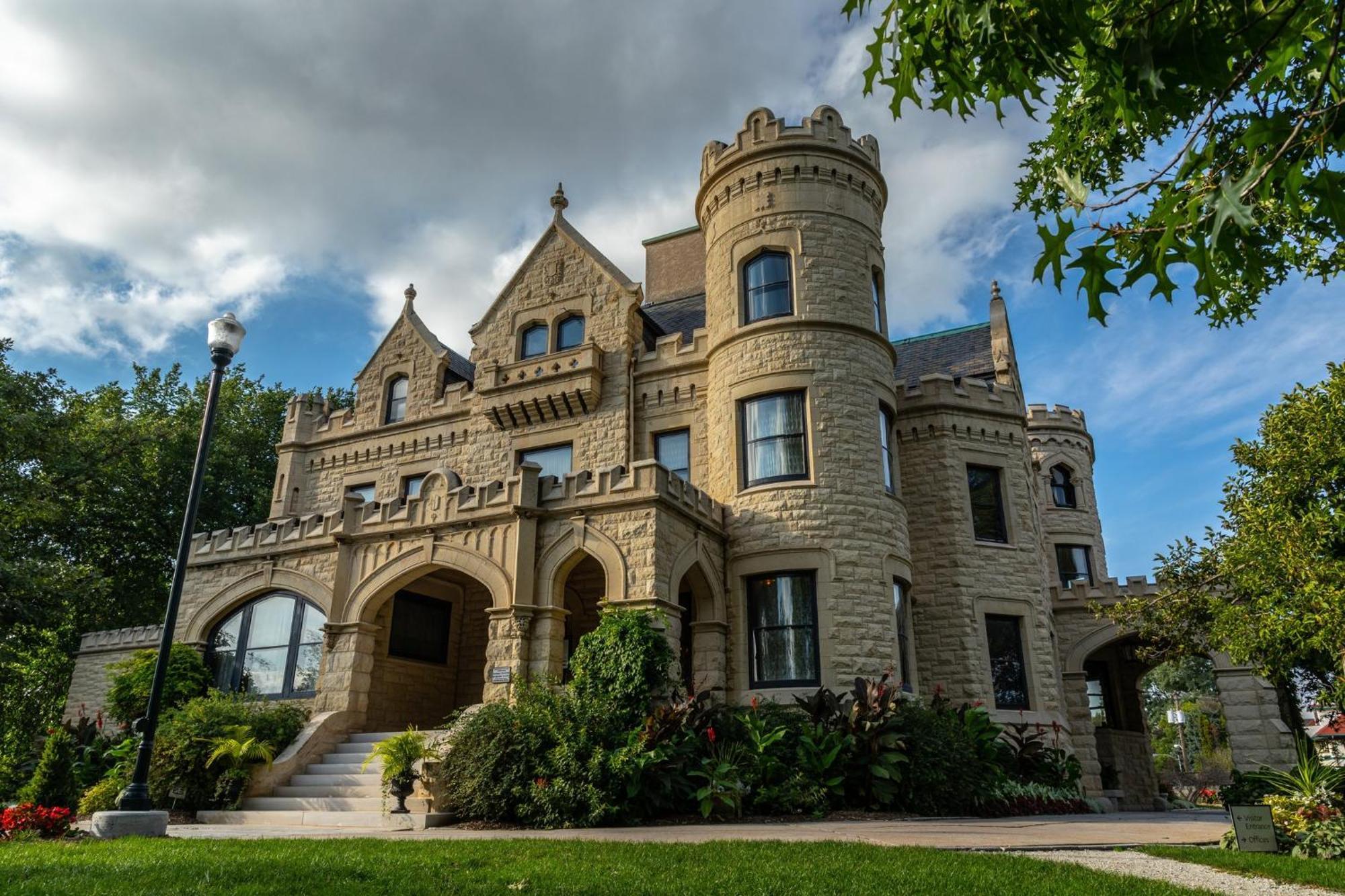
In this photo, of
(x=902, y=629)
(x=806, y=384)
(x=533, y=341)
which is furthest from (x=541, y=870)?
(x=533, y=341)

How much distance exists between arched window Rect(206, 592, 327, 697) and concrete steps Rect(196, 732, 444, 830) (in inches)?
101

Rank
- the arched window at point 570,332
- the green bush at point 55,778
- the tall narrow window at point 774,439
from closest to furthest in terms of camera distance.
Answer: the green bush at point 55,778 < the tall narrow window at point 774,439 < the arched window at point 570,332

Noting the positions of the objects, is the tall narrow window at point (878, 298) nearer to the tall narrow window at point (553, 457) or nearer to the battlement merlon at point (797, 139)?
the battlement merlon at point (797, 139)

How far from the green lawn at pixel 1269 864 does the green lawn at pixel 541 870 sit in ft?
5.33

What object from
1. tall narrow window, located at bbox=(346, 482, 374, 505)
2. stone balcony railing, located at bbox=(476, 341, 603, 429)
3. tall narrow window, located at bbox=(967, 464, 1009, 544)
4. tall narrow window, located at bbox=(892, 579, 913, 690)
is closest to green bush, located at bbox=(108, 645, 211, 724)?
tall narrow window, located at bbox=(346, 482, 374, 505)

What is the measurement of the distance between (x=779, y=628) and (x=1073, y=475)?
54.0 feet

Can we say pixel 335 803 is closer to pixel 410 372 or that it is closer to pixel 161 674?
pixel 161 674

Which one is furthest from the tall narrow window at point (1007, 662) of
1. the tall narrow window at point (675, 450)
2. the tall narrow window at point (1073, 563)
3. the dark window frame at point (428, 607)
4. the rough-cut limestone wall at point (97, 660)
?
the rough-cut limestone wall at point (97, 660)

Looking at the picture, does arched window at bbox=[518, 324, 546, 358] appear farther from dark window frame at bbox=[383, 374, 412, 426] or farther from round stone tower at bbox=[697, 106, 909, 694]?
round stone tower at bbox=[697, 106, 909, 694]

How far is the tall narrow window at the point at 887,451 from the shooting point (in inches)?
710

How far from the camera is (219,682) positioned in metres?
18.0

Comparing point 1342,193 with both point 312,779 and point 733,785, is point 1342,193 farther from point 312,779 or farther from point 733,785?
point 312,779

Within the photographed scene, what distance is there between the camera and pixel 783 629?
16359 mm

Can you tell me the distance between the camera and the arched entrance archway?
1705 centimetres
